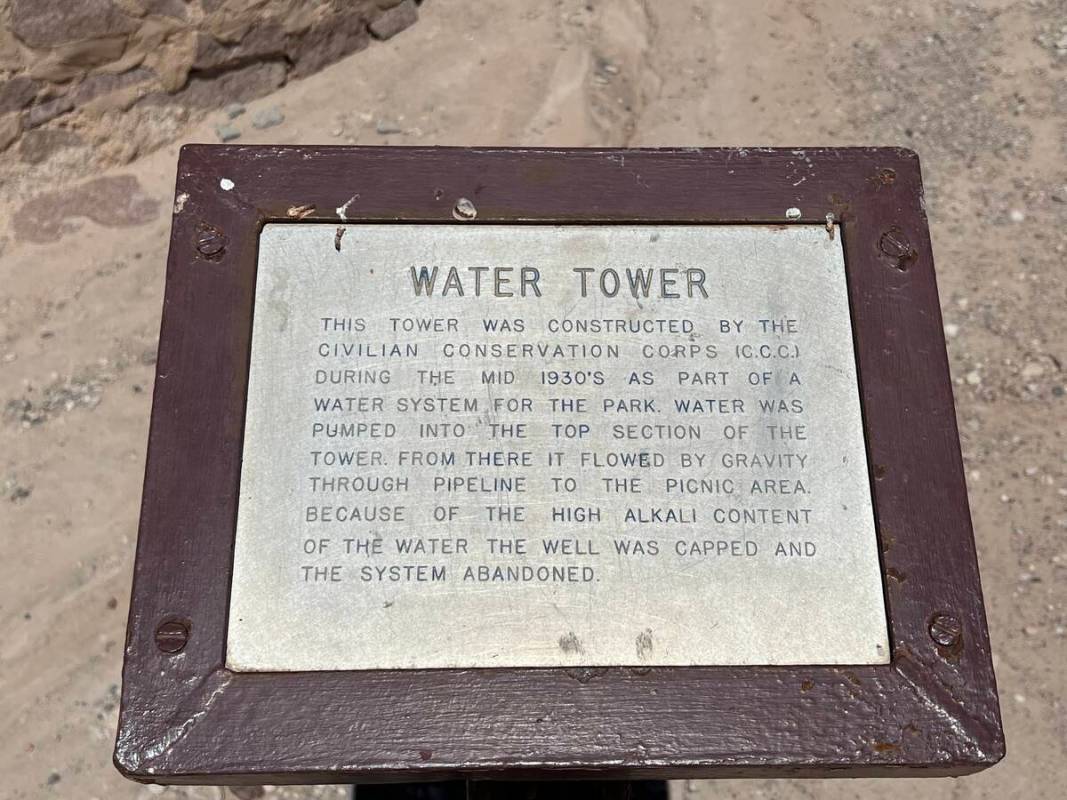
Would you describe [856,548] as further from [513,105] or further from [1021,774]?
[513,105]

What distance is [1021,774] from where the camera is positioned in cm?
257

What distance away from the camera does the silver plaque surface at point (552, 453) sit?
5.25 ft

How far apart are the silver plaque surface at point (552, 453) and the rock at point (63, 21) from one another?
1.94 metres

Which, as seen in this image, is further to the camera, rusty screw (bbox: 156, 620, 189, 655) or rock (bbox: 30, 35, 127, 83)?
rock (bbox: 30, 35, 127, 83)

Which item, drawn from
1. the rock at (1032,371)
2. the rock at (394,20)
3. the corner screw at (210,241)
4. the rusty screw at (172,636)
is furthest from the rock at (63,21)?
the rock at (1032,371)

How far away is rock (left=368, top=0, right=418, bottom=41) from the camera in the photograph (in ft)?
12.2

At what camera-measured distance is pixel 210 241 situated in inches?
71.9

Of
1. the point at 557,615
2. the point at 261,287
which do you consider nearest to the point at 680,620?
the point at 557,615

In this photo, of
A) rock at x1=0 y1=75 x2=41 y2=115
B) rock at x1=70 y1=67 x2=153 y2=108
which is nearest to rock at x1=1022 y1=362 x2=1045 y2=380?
rock at x1=70 y1=67 x2=153 y2=108

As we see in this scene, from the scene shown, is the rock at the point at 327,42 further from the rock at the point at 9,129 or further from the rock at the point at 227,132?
the rock at the point at 9,129

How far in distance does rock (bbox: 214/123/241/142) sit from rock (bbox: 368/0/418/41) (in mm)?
727

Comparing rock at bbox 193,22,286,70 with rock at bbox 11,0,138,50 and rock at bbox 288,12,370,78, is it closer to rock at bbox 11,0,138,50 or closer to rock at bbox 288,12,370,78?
rock at bbox 288,12,370,78

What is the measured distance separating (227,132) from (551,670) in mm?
2715

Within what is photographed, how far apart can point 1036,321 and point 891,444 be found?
6.07 ft
